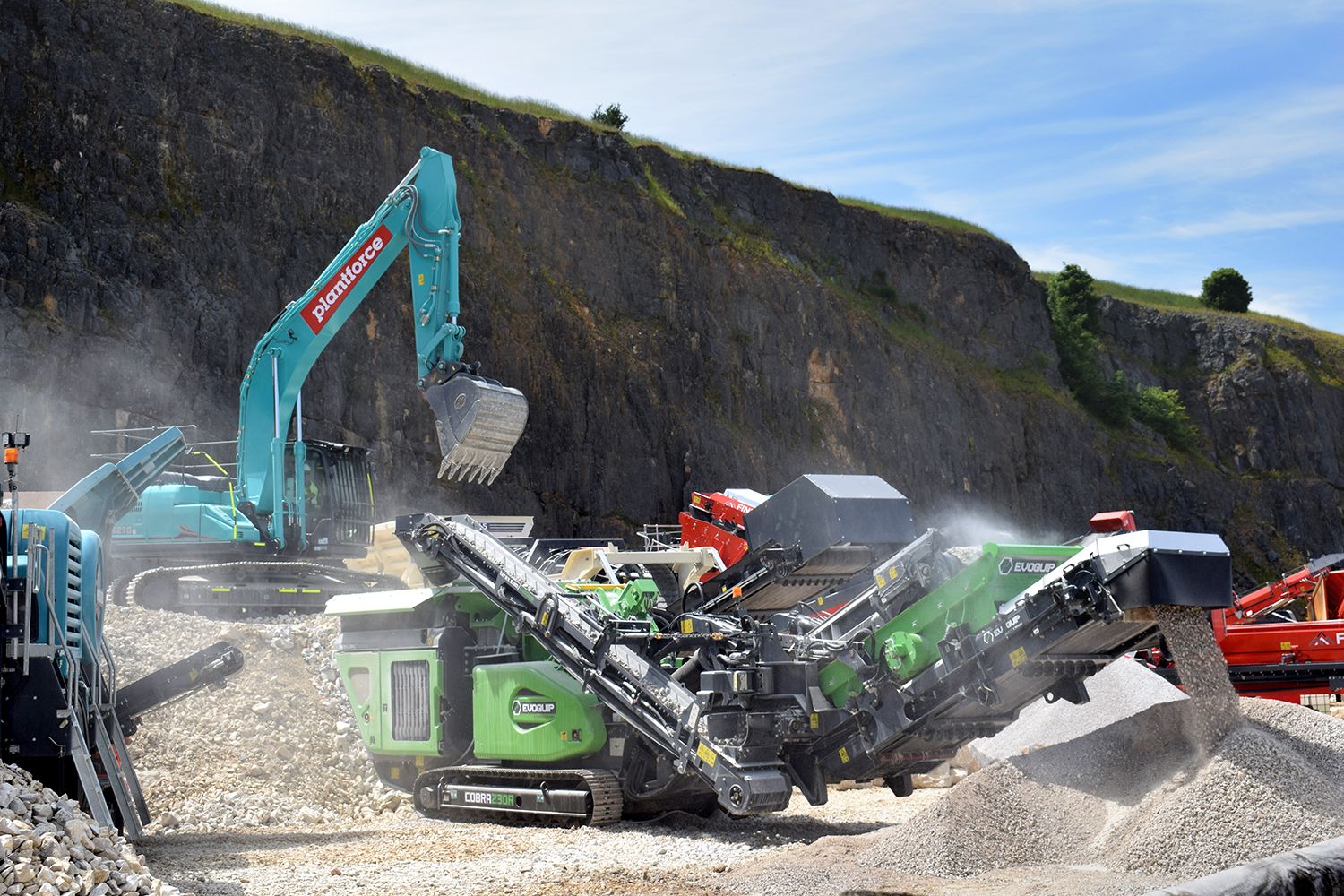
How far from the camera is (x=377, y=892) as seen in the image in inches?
293

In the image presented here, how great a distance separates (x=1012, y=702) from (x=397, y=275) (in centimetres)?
2668

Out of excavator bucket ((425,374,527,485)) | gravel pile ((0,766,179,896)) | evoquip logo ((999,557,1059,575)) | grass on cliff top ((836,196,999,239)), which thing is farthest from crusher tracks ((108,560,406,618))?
grass on cliff top ((836,196,999,239))

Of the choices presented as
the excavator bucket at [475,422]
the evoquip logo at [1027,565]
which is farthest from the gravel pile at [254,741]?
the evoquip logo at [1027,565]

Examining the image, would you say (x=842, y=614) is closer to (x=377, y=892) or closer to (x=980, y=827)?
(x=980, y=827)

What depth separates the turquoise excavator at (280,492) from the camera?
17.0 meters

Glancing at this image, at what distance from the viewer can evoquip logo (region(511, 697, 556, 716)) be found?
10.5 meters

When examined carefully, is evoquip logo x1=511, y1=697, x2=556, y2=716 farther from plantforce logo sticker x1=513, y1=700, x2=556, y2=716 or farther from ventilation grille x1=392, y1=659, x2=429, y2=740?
ventilation grille x1=392, y1=659, x2=429, y2=740

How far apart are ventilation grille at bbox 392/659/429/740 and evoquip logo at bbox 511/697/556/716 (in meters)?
1.02

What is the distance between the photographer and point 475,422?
14438 mm

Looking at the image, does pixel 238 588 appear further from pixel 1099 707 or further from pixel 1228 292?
pixel 1228 292

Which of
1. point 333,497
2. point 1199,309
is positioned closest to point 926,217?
point 1199,309

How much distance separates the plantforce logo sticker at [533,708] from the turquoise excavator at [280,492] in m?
7.11

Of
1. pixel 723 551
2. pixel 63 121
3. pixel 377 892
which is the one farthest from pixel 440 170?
pixel 63 121

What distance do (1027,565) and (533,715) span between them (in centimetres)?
402
